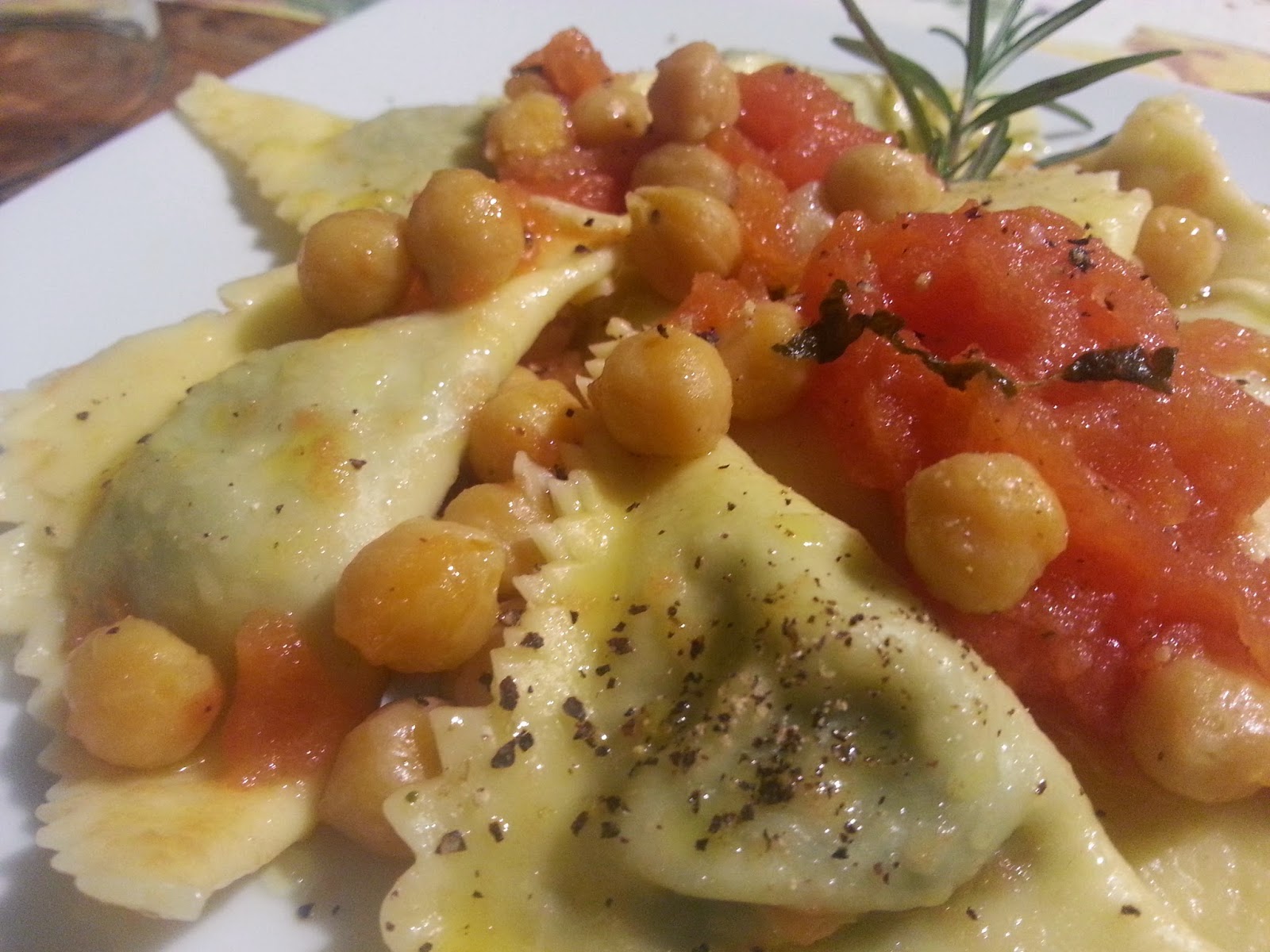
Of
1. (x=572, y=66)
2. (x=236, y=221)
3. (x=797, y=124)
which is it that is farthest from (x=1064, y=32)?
(x=236, y=221)

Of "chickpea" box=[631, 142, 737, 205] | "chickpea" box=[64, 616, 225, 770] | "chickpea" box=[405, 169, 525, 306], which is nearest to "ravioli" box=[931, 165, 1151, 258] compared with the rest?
"chickpea" box=[631, 142, 737, 205]

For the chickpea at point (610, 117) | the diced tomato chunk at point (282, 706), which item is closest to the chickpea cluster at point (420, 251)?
the chickpea at point (610, 117)

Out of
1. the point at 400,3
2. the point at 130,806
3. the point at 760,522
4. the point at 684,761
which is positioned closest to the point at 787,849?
the point at 684,761

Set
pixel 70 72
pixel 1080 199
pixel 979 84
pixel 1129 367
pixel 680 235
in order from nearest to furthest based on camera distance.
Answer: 1. pixel 1129 367
2. pixel 680 235
3. pixel 1080 199
4. pixel 979 84
5. pixel 70 72

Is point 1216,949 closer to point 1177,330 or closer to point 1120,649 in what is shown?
point 1120,649

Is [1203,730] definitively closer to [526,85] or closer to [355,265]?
[355,265]

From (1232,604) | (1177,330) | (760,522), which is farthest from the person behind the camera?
(1177,330)
